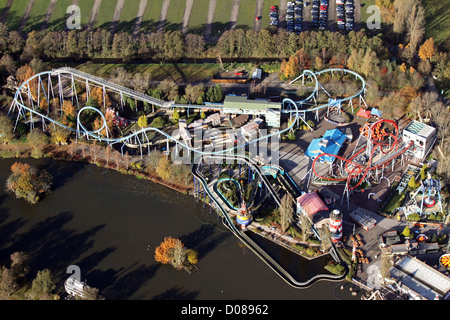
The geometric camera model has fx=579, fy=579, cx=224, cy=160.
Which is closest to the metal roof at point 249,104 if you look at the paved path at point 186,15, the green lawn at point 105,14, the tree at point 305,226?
the tree at point 305,226

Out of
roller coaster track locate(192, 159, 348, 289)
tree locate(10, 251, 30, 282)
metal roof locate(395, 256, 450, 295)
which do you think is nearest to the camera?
metal roof locate(395, 256, 450, 295)

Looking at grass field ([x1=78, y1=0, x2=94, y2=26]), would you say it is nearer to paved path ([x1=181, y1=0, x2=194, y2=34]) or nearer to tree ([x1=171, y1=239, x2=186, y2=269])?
paved path ([x1=181, y1=0, x2=194, y2=34])

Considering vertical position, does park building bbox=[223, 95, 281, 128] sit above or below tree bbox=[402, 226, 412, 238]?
above

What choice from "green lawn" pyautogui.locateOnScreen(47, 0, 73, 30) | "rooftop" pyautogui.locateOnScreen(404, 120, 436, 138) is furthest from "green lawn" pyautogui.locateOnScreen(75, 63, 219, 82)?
"rooftop" pyautogui.locateOnScreen(404, 120, 436, 138)

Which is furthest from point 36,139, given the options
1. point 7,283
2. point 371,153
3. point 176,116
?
point 371,153

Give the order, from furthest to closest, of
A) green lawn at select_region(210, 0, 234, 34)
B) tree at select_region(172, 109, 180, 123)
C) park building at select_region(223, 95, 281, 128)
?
green lawn at select_region(210, 0, 234, 34), tree at select_region(172, 109, 180, 123), park building at select_region(223, 95, 281, 128)

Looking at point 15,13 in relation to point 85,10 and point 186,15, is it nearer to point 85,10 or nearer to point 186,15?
point 85,10

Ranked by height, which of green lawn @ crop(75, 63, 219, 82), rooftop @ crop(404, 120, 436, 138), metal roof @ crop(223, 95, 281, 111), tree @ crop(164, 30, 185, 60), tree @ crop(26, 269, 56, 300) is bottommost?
tree @ crop(26, 269, 56, 300)
